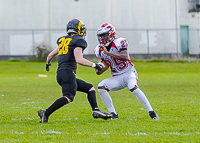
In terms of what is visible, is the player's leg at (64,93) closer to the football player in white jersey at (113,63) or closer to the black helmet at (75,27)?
the football player in white jersey at (113,63)

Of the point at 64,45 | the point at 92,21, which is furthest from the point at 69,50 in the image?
the point at 92,21

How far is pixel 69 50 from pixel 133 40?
88.1 feet

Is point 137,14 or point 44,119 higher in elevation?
point 137,14

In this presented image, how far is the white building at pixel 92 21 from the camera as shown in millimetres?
32344

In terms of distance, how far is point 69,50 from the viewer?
21.3 feet

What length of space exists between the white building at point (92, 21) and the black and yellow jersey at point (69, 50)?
25626 mm

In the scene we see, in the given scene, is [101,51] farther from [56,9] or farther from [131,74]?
[56,9]

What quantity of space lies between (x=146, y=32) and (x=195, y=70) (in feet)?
25.8

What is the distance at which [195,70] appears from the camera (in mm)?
25953

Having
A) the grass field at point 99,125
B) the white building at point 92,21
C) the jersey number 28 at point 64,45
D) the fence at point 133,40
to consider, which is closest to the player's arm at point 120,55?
the jersey number 28 at point 64,45

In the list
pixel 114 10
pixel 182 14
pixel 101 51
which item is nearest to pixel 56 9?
pixel 114 10

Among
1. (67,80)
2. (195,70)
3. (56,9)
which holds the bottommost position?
(195,70)

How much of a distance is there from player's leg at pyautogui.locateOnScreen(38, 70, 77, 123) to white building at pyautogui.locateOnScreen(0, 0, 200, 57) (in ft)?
84.6

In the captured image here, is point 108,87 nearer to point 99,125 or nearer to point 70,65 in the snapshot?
point 70,65
